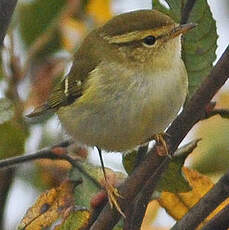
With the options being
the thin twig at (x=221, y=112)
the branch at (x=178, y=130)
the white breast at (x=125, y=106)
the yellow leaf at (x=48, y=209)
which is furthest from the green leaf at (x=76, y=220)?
the white breast at (x=125, y=106)

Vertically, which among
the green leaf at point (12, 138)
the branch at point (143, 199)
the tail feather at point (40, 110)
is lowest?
the tail feather at point (40, 110)

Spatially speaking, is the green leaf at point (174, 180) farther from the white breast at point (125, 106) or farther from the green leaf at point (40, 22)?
the green leaf at point (40, 22)

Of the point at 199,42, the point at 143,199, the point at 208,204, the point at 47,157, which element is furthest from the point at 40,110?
the point at 208,204

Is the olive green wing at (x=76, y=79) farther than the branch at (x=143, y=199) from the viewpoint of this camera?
Yes

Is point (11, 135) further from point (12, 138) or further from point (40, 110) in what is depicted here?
point (40, 110)

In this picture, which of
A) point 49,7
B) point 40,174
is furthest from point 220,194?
point 49,7

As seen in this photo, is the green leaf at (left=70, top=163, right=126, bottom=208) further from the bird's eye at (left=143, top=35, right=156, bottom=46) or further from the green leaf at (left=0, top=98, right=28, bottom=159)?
the bird's eye at (left=143, top=35, right=156, bottom=46)
